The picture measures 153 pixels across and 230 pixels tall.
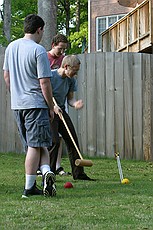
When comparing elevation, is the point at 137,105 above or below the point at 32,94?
below

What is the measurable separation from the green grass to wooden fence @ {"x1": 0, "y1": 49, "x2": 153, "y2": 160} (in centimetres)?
287

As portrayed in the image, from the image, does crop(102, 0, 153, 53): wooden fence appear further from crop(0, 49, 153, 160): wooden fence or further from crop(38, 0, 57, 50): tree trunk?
crop(0, 49, 153, 160): wooden fence

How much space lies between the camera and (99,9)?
28750 millimetres

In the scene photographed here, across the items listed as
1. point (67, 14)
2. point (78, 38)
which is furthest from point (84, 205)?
point (67, 14)

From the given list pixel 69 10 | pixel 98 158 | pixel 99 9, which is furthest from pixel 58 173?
pixel 69 10

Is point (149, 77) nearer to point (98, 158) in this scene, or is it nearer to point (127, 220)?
point (98, 158)

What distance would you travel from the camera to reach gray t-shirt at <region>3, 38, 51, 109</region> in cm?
645

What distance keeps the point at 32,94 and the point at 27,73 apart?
0.66 feet

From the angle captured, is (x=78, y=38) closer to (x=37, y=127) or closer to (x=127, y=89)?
(x=127, y=89)

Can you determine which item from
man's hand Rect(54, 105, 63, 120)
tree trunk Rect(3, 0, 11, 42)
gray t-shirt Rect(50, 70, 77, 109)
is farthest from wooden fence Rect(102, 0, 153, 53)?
man's hand Rect(54, 105, 63, 120)

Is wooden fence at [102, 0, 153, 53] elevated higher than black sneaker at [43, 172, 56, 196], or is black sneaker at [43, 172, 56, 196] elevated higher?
wooden fence at [102, 0, 153, 53]

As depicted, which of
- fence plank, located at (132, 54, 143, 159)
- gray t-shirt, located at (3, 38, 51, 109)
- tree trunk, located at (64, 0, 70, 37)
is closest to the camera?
gray t-shirt, located at (3, 38, 51, 109)

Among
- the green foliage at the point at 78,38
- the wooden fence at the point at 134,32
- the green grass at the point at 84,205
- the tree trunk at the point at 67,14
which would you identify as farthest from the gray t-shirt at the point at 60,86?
the tree trunk at the point at 67,14

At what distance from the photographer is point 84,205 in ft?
19.4
